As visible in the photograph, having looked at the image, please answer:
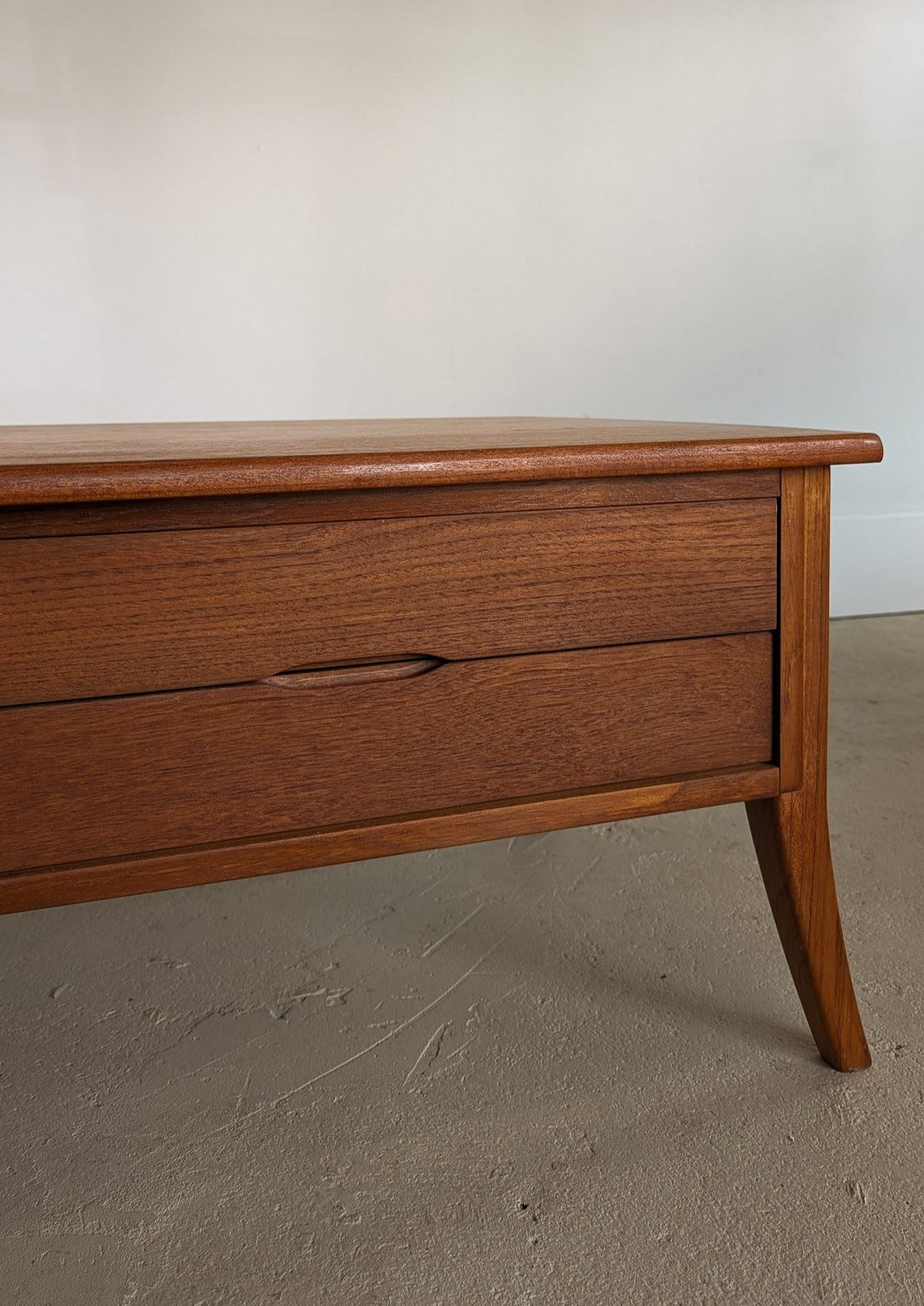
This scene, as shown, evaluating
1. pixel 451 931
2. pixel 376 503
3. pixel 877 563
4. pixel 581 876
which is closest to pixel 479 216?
pixel 877 563

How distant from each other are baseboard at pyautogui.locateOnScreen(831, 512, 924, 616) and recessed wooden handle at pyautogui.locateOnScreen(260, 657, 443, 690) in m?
2.09

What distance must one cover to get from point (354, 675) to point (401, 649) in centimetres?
4

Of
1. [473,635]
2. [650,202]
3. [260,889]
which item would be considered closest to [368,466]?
[473,635]

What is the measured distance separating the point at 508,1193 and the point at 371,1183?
0.09 m

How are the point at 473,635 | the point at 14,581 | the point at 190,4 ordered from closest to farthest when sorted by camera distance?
1. the point at 14,581
2. the point at 473,635
3. the point at 190,4

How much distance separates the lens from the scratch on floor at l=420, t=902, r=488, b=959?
1.16 metres

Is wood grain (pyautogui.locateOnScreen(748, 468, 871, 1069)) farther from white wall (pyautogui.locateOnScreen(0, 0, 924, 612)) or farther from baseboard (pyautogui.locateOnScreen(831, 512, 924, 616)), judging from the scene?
baseboard (pyautogui.locateOnScreen(831, 512, 924, 616))

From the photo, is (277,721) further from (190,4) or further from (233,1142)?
(190,4)

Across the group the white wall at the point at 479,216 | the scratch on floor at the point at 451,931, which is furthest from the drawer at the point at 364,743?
the white wall at the point at 479,216

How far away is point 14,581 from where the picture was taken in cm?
70

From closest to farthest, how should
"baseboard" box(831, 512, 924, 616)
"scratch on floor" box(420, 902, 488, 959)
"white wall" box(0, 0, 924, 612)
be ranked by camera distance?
"scratch on floor" box(420, 902, 488, 959) < "white wall" box(0, 0, 924, 612) < "baseboard" box(831, 512, 924, 616)

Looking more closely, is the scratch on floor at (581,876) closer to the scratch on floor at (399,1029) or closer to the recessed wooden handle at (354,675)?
the scratch on floor at (399,1029)

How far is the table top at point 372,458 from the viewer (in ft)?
2.25

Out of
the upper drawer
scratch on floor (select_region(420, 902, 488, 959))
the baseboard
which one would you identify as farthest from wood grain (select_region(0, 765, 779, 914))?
the baseboard
